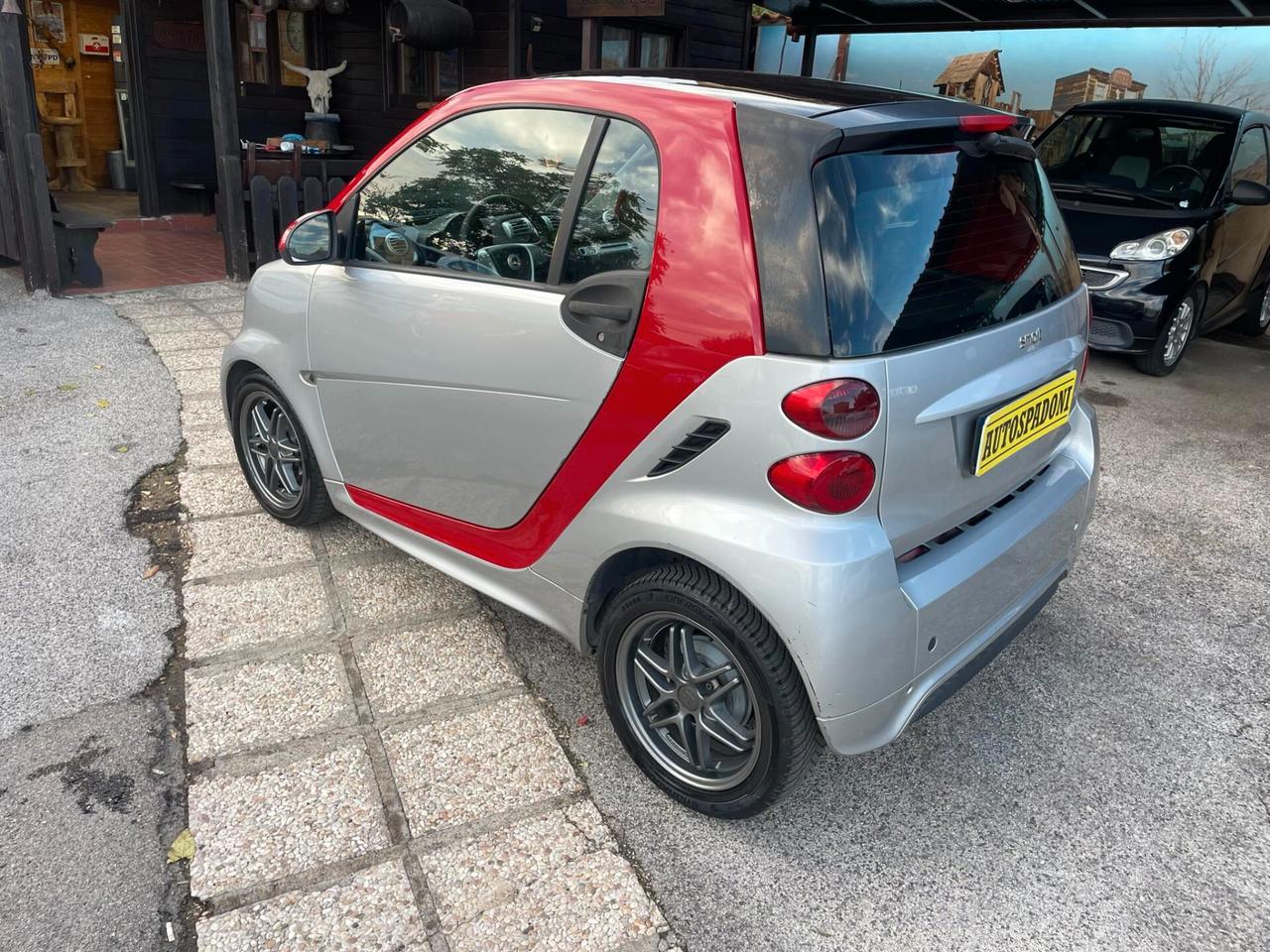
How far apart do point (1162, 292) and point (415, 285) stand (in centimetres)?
503

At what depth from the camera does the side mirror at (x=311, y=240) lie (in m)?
2.98

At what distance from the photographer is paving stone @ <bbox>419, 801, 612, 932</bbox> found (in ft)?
6.67

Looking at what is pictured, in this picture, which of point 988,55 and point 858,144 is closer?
point 858,144

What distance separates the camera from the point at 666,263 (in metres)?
2.08

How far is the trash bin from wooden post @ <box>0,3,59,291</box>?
6479 millimetres

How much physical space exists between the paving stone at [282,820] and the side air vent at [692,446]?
109 centimetres

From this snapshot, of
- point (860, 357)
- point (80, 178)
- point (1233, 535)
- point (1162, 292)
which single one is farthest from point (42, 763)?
point (80, 178)

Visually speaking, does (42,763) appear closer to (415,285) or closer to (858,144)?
(415,285)

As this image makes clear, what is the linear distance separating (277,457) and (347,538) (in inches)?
16.1

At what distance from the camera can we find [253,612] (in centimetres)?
311

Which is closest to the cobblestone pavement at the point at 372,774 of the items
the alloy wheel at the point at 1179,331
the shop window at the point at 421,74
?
the alloy wheel at the point at 1179,331

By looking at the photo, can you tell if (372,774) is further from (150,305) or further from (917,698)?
(150,305)

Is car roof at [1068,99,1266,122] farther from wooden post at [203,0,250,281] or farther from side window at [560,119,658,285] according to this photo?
wooden post at [203,0,250,281]

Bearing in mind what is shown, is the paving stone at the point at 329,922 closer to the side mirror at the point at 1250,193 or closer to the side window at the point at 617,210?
the side window at the point at 617,210
